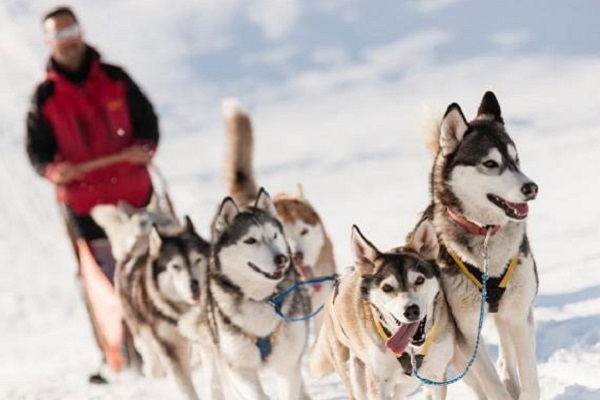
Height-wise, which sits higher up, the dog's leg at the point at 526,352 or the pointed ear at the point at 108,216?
the pointed ear at the point at 108,216

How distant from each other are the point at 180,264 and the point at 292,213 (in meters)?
1.70

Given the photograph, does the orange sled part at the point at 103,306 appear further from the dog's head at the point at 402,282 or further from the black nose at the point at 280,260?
the dog's head at the point at 402,282

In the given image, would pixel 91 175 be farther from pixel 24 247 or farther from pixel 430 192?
pixel 24 247

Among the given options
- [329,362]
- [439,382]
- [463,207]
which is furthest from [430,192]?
[329,362]

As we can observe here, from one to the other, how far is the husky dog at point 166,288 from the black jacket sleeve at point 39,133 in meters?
1.18

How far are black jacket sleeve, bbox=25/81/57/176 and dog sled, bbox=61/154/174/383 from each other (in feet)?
1.24

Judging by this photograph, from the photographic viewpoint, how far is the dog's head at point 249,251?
382 centimetres

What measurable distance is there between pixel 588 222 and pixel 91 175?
6107 millimetres

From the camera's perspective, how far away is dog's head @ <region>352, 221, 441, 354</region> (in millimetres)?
3100

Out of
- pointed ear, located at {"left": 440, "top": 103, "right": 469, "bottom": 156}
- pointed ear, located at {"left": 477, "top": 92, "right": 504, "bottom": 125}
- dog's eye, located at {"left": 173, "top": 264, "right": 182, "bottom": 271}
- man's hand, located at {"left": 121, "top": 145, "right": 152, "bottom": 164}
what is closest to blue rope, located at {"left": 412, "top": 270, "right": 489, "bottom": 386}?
pointed ear, located at {"left": 440, "top": 103, "right": 469, "bottom": 156}

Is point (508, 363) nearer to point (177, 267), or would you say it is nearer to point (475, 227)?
point (475, 227)

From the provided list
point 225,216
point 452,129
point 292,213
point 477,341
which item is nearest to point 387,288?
point 477,341

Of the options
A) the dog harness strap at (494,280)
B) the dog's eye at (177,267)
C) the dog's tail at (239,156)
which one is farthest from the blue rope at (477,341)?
the dog's tail at (239,156)

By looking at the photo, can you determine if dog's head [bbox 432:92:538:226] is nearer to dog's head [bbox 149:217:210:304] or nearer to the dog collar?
the dog collar
